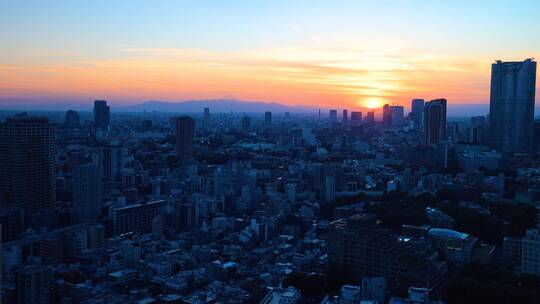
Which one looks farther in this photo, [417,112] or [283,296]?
[417,112]

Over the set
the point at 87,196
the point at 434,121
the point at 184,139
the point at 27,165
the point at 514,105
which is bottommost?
the point at 87,196

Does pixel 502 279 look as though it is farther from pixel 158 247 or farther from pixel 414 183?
pixel 414 183

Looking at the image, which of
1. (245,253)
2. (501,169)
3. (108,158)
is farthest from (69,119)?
(245,253)

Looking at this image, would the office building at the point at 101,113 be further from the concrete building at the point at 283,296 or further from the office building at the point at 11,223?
the concrete building at the point at 283,296

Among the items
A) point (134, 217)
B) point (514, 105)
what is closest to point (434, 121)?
point (514, 105)

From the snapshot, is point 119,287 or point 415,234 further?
point 415,234

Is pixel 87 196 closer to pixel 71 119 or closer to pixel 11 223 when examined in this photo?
pixel 11 223

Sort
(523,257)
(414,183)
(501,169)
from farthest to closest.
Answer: (501,169), (414,183), (523,257)
